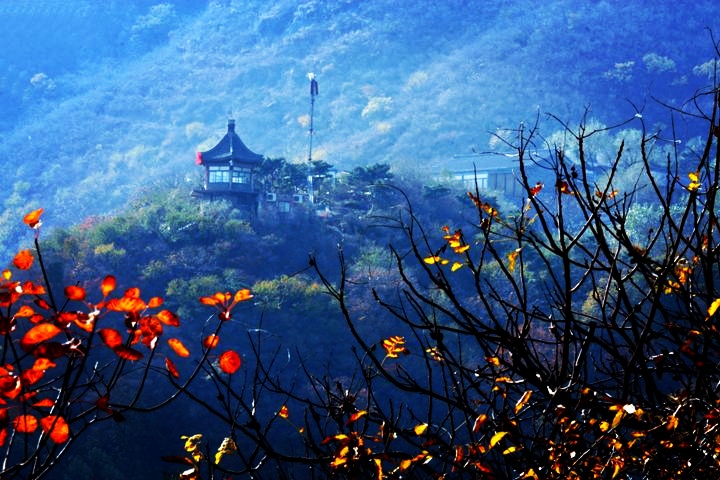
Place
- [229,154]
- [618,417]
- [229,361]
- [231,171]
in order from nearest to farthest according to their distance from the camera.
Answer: [618,417], [229,361], [229,154], [231,171]

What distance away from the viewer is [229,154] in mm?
34000

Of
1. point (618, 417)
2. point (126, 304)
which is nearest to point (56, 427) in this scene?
point (126, 304)

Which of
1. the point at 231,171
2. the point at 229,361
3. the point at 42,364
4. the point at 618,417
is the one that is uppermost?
the point at 231,171

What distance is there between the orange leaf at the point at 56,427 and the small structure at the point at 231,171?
31.8 metres

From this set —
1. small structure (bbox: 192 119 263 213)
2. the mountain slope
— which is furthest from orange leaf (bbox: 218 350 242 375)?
the mountain slope

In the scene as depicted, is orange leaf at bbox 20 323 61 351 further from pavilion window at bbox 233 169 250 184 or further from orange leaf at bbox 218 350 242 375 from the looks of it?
pavilion window at bbox 233 169 250 184

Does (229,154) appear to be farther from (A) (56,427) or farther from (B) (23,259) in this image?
(A) (56,427)

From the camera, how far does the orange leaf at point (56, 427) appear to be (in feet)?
8.30

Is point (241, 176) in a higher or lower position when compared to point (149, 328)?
higher

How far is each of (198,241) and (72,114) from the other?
56898mm

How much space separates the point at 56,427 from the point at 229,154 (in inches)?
1256

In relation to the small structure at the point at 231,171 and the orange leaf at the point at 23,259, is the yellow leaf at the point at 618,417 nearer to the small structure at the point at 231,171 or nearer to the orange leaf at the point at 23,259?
the orange leaf at the point at 23,259

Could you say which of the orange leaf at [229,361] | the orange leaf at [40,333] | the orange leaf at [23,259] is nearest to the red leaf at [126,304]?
the orange leaf at [40,333]

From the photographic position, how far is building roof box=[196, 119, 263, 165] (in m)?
34.1
